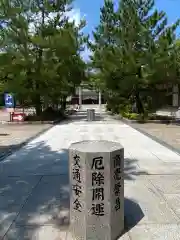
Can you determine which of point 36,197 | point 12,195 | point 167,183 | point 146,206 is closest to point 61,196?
point 36,197

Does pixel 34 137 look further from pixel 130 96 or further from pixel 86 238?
pixel 130 96

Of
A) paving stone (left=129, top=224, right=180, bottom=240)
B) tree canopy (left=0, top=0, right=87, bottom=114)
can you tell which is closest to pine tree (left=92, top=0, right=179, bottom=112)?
tree canopy (left=0, top=0, right=87, bottom=114)

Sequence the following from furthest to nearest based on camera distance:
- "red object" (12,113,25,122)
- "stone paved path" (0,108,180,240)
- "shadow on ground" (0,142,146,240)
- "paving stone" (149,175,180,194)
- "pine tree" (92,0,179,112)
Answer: "red object" (12,113,25,122), "pine tree" (92,0,179,112), "paving stone" (149,175,180,194), "shadow on ground" (0,142,146,240), "stone paved path" (0,108,180,240)

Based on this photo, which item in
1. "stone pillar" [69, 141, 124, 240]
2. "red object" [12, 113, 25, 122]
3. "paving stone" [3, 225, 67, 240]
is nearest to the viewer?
"stone pillar" [69, 141, 124, 240]

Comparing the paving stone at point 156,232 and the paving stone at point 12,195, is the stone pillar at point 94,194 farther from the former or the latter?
the paving stone at point 12,195

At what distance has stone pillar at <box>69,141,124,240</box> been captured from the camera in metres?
4.05

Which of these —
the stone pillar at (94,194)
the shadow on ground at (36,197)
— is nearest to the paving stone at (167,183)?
the shadow on ground at (36,197)

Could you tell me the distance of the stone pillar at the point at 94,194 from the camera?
405cm

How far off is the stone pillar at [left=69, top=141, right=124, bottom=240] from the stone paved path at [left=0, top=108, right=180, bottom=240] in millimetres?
243

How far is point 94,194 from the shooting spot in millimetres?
4102

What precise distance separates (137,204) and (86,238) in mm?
1572

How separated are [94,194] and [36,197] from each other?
1990 millimetres

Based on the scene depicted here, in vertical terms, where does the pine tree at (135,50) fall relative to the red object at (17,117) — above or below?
above

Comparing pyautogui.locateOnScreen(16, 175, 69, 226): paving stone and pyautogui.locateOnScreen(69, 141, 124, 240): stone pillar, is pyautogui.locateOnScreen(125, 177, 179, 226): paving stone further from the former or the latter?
pyautogui.locateOnScreen(16, 175, 69, 226): paving stone
